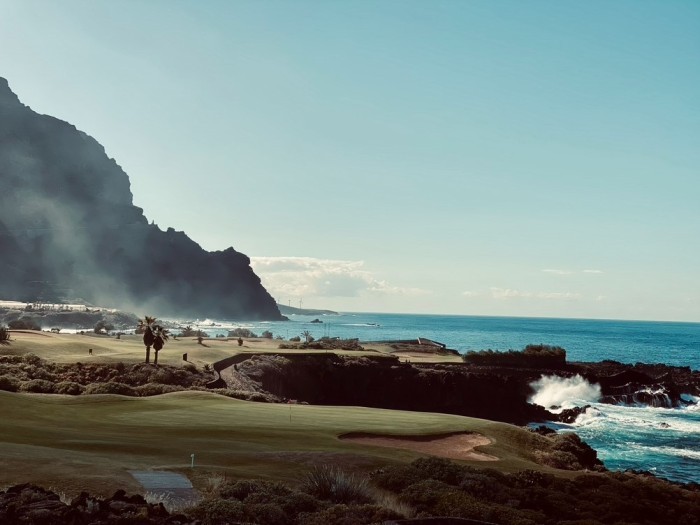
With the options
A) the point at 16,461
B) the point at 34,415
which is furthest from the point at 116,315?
the point at 16,461

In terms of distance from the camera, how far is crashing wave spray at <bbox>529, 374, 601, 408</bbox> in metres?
84.8

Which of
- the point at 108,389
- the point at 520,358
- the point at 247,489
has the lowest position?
the point at 520,358

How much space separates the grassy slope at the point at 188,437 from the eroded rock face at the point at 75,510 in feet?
6.61

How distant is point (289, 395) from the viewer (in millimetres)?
70438

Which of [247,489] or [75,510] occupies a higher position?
[75,510]

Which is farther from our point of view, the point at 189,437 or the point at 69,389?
the point at 69,389

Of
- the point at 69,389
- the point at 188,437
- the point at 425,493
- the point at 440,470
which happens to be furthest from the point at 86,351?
the point at 425,493

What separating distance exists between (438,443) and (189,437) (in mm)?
11912

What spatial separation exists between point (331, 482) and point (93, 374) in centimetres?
4216

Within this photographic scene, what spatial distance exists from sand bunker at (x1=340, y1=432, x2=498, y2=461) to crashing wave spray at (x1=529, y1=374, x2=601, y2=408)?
5627 centimetres

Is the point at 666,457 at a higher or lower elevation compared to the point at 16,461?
lower

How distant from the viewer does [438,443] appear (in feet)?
97.5

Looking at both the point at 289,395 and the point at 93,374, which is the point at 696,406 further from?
the point at 93,374

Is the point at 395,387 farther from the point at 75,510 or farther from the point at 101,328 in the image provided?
the point at 101,328
